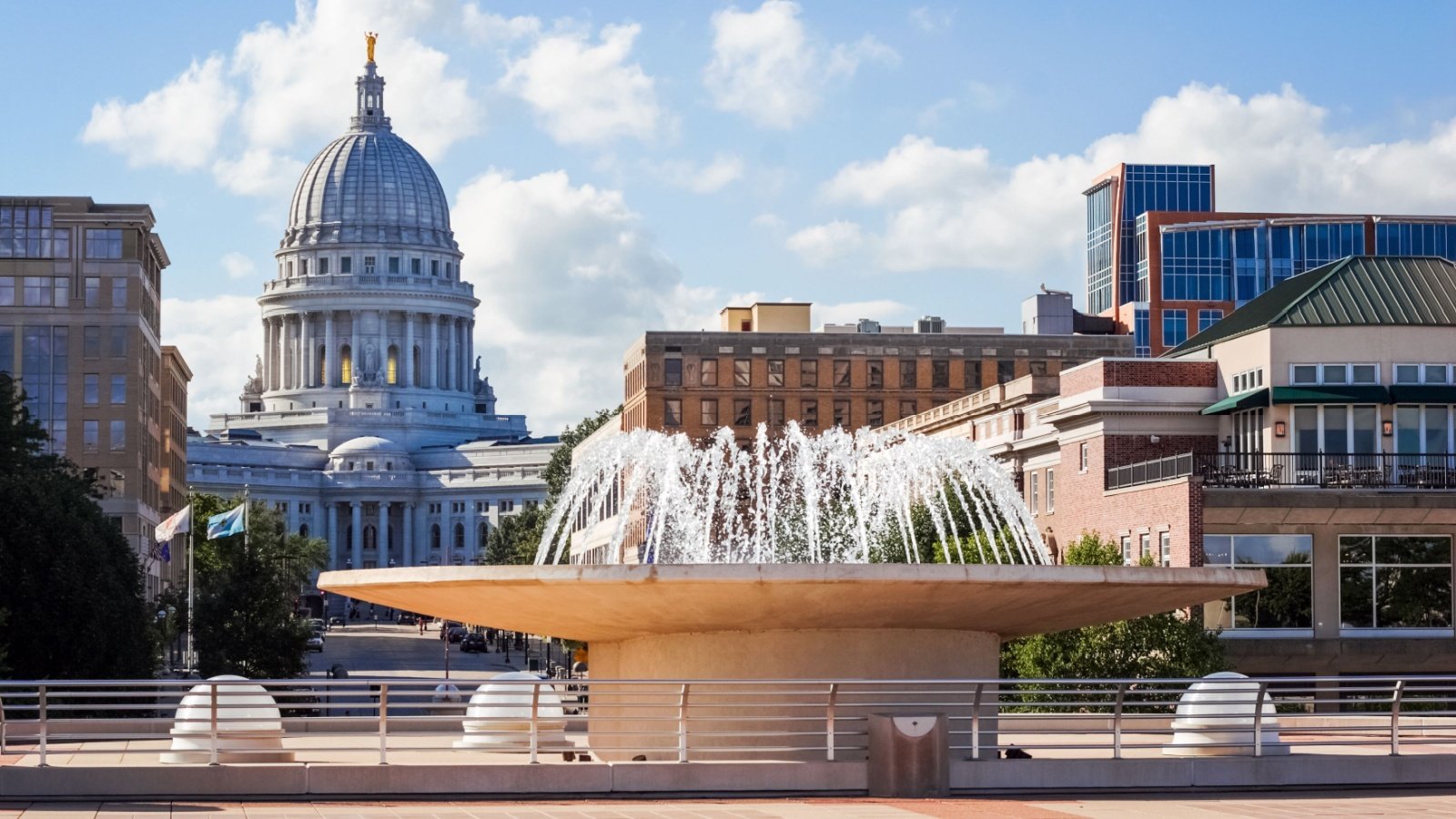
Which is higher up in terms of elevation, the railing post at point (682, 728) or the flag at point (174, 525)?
the flag at point (174, 525)

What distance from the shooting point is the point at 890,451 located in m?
87.8

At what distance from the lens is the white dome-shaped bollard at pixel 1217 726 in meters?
29.3

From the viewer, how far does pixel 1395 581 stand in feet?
225

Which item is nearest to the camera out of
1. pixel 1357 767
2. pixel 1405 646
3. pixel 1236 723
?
pixel 1357 767

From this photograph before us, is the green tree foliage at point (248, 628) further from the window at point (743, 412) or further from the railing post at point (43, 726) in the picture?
the railing post at point (43, 726)

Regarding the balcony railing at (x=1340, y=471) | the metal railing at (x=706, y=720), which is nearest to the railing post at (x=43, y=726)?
the metal railing at (x=706, y=720)

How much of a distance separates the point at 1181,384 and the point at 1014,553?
7290 mm

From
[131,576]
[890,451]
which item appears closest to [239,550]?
[131,576]

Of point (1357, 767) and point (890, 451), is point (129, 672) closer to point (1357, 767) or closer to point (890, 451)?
point (890, 451)

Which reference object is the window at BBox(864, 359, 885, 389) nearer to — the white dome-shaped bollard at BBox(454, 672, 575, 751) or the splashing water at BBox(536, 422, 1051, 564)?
the splashing water at BBox(536, 422, 1051, 564)

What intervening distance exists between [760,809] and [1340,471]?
1838 inches

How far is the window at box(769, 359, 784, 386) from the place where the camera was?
130 m

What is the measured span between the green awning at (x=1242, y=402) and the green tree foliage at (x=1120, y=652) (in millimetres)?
12296

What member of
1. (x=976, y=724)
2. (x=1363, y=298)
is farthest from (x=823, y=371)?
(x=976, y=724)
